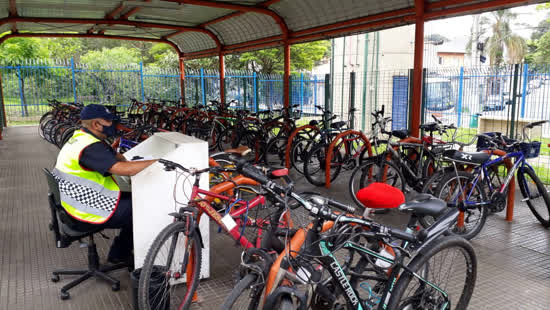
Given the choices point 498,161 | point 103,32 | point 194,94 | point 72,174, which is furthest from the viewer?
point 194,94

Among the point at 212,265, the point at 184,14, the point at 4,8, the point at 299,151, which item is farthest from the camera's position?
the point at 184,14

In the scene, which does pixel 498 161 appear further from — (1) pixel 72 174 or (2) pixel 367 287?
(1) pixel 72 174

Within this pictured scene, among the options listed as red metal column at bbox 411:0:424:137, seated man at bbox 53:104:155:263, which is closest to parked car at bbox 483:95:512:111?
red metal column at bbox 411:0:424:137

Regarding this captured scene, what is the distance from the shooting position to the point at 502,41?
102ft

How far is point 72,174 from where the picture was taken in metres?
3.03

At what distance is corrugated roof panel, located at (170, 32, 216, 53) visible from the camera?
43.9ft

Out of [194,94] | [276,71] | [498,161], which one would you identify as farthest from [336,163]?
[276,71]

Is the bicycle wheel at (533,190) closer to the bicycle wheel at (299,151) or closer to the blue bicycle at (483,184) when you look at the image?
the blue bicycle at (483,184)

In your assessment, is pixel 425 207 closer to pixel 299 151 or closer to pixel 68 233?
pixel 68 233

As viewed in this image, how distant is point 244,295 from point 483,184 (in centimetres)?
310

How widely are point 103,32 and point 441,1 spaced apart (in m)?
10.8

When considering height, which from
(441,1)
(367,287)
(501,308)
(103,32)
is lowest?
(501,308)

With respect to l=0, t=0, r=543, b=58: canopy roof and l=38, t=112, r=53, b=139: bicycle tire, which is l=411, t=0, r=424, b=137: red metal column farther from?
l=38, t=112, r=53, b=139: bicycle tire

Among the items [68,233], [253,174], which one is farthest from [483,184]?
[68,233]
